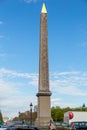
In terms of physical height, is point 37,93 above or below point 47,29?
below

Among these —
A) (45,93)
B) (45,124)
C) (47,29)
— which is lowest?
(45,124)

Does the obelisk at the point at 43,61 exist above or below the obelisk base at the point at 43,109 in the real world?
above

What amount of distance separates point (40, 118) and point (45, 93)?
15.2 feet

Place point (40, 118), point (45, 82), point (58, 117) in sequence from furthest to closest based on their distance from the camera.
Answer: point (58, 117) → point (40, 118) → point (45, 82)

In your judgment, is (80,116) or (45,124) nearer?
(45,124)

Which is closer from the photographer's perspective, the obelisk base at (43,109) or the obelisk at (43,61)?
the obelisk at (43,61)

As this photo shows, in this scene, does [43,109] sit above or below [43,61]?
below

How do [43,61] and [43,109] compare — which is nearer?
[43,61]

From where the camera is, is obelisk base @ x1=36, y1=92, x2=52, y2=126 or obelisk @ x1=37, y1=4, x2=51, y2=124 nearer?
obelisk @ x1=37, y1=4, x2=51, y2=124

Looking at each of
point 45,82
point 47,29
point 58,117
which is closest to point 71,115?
point 45,82

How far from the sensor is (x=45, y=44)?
62188 mm

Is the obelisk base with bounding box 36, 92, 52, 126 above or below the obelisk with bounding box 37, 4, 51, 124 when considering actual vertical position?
below

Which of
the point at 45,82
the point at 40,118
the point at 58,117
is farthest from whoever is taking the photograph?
the point at 58,117

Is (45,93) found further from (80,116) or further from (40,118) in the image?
(80,116)
